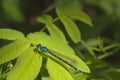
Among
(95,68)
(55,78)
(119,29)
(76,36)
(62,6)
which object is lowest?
(55,78)

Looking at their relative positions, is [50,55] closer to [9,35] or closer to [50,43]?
[50,43]

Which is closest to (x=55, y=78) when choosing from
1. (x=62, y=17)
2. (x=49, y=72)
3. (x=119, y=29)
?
(x=49, y=72)

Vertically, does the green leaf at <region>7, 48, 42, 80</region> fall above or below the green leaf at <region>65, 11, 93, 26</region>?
below

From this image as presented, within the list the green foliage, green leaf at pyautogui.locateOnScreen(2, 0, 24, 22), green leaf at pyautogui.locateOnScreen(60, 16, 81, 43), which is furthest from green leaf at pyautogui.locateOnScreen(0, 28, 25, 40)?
green leaf at pyautogui.locateOnScreen(2, 0, 24, 22)

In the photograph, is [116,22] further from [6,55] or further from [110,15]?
[6,55]

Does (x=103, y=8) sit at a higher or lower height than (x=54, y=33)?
higher

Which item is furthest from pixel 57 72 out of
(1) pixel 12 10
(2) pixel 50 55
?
(1) pixel 12 10

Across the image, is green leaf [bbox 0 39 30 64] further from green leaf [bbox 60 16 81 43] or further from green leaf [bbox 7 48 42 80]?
green leaf [bbox 60 16 81 43]
